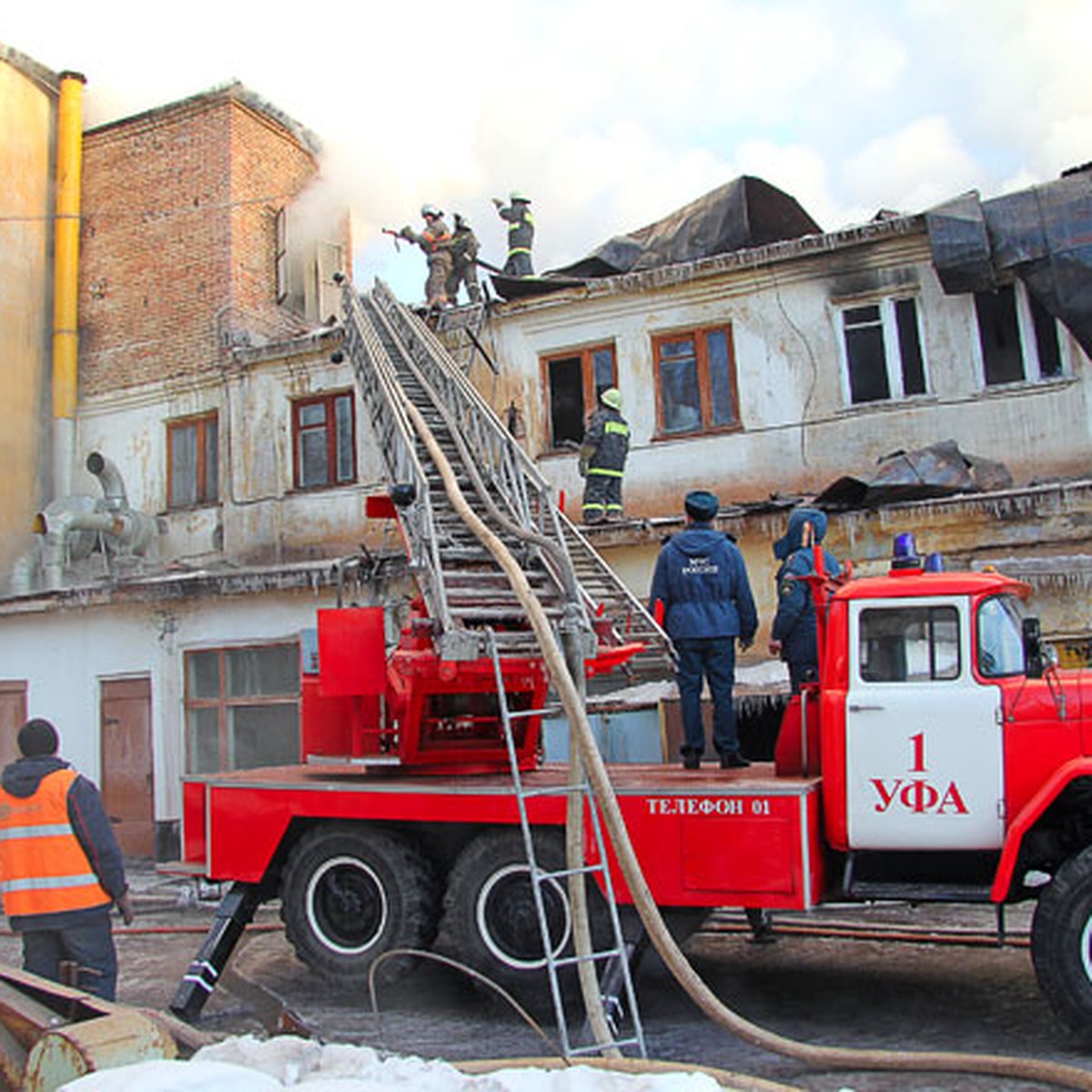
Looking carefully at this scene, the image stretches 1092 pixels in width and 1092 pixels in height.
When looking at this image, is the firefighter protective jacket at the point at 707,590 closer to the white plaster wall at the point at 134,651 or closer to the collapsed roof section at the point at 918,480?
the collapsed roof section at the point at 918,480

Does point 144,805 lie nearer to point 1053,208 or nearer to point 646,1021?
point 646,1021

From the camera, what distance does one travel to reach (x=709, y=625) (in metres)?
6.68

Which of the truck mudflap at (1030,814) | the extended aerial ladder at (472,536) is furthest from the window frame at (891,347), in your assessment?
the truck mudflap at (1030,814)

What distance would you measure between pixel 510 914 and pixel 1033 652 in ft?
10.4

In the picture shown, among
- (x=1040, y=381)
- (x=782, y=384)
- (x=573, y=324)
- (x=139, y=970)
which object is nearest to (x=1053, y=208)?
(x=1040, y=381)

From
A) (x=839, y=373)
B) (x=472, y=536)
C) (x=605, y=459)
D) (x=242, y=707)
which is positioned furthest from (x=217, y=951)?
(x=839, y=373)

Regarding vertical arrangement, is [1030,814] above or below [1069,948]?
above

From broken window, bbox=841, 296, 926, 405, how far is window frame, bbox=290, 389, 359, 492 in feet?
21.0

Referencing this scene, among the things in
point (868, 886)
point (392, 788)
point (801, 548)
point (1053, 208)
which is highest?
point (1053, 208)

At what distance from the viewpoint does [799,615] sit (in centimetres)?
675

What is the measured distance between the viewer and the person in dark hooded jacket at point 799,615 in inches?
263

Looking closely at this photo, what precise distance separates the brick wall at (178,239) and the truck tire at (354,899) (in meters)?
10.8

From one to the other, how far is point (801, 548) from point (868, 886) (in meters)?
2.08

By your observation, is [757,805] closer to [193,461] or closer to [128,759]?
[128,759]
